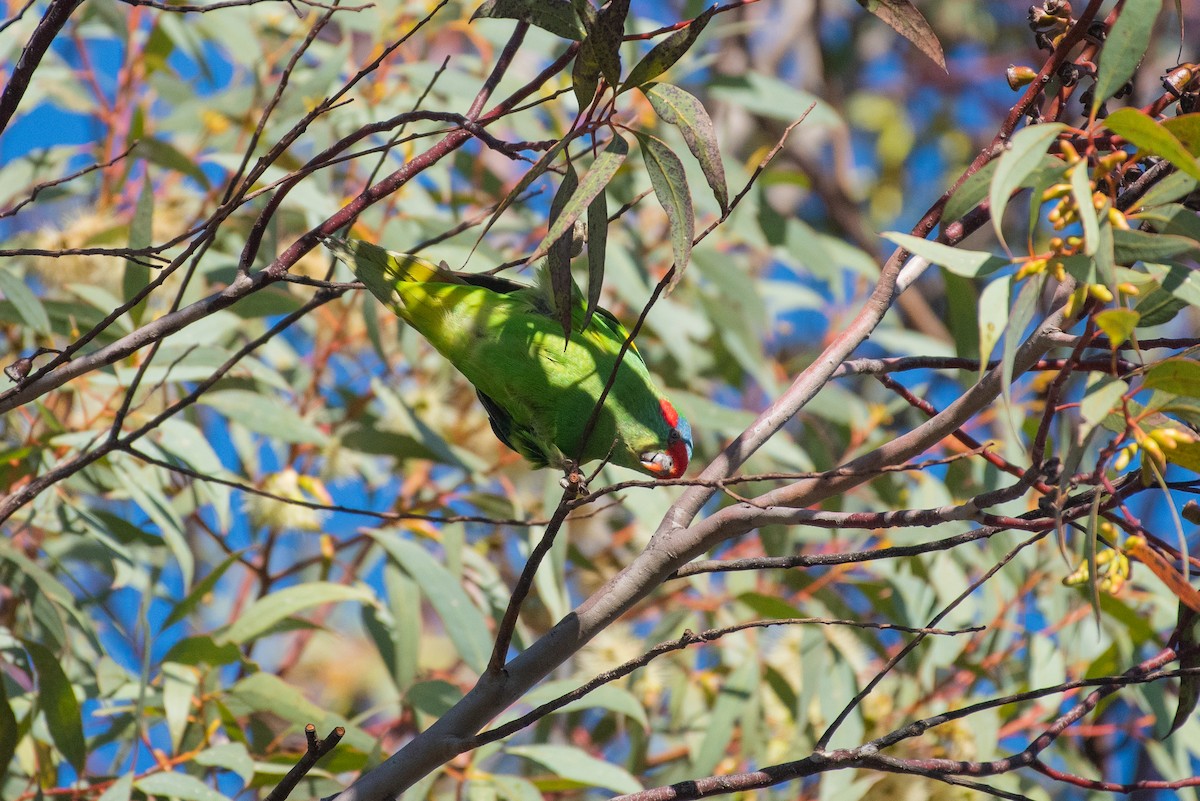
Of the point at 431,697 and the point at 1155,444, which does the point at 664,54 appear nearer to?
the point at 1155,444

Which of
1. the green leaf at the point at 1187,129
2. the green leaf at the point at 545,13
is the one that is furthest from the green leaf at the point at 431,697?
→ the green leaf at the point at 1187,129

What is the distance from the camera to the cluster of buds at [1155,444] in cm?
133

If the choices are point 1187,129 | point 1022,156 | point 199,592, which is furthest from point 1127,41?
point 199,592

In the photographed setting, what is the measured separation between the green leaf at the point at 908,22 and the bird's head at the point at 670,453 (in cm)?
110

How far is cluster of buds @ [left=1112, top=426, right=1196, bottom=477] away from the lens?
1.33 meters

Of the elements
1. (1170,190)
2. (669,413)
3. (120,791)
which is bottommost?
(120,791)

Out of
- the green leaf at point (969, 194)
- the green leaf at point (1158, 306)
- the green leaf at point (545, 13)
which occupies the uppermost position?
the green leaf at point (545, 13)

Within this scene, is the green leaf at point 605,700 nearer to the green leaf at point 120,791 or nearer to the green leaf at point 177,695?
the green leaf at point 177,695

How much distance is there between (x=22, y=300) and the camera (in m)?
2.19

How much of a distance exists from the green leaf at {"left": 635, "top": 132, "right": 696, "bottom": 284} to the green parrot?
3.24ft

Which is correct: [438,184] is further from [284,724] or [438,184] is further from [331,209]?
[284,724]

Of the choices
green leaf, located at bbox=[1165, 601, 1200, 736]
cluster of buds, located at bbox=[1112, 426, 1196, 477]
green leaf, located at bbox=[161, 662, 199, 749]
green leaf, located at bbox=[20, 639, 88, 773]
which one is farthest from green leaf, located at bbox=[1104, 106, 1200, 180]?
green leaf, located at bbox=[161, 662, 199, 749]

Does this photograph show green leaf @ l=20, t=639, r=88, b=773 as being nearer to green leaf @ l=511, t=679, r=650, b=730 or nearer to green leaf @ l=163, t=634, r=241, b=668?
green leaf @ l=163, t=634, r=241, b=668

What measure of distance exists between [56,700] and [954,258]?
192 cm
